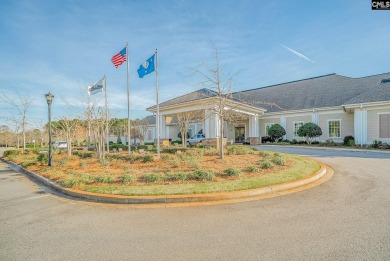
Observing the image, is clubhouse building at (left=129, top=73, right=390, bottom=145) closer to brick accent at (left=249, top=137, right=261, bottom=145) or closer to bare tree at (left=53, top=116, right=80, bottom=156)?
brick accent at (left=249, top=137, right=261, bottom=145)

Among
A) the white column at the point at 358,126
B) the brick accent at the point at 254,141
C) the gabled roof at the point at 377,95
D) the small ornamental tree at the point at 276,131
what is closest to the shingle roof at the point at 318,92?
the gabled roof at the point at 377,95

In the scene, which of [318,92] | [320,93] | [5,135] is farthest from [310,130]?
[5,135]

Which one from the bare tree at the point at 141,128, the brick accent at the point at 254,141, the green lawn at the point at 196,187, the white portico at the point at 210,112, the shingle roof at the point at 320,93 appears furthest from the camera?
the bare tree at the point at 141,128

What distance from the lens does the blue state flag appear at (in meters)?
12.7

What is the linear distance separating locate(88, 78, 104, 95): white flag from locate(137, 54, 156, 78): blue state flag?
124 inches

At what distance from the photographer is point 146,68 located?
12.9 metres

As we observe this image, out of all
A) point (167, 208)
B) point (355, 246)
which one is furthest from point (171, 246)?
point (355, 246)

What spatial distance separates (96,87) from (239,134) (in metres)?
20.9

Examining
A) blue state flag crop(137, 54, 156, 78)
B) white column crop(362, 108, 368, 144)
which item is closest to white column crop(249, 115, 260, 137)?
white column crop(362, 108, 368, 144)

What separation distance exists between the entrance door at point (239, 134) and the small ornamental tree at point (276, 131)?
5.44 m

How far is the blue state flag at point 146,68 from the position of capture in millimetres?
12703

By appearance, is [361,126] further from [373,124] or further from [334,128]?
[334,128]

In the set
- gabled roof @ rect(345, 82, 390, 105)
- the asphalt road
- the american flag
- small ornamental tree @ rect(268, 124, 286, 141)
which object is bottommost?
the asphalt road

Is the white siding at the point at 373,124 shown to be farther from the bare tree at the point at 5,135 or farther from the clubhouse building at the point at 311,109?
the bare tree at the point at 5,135
